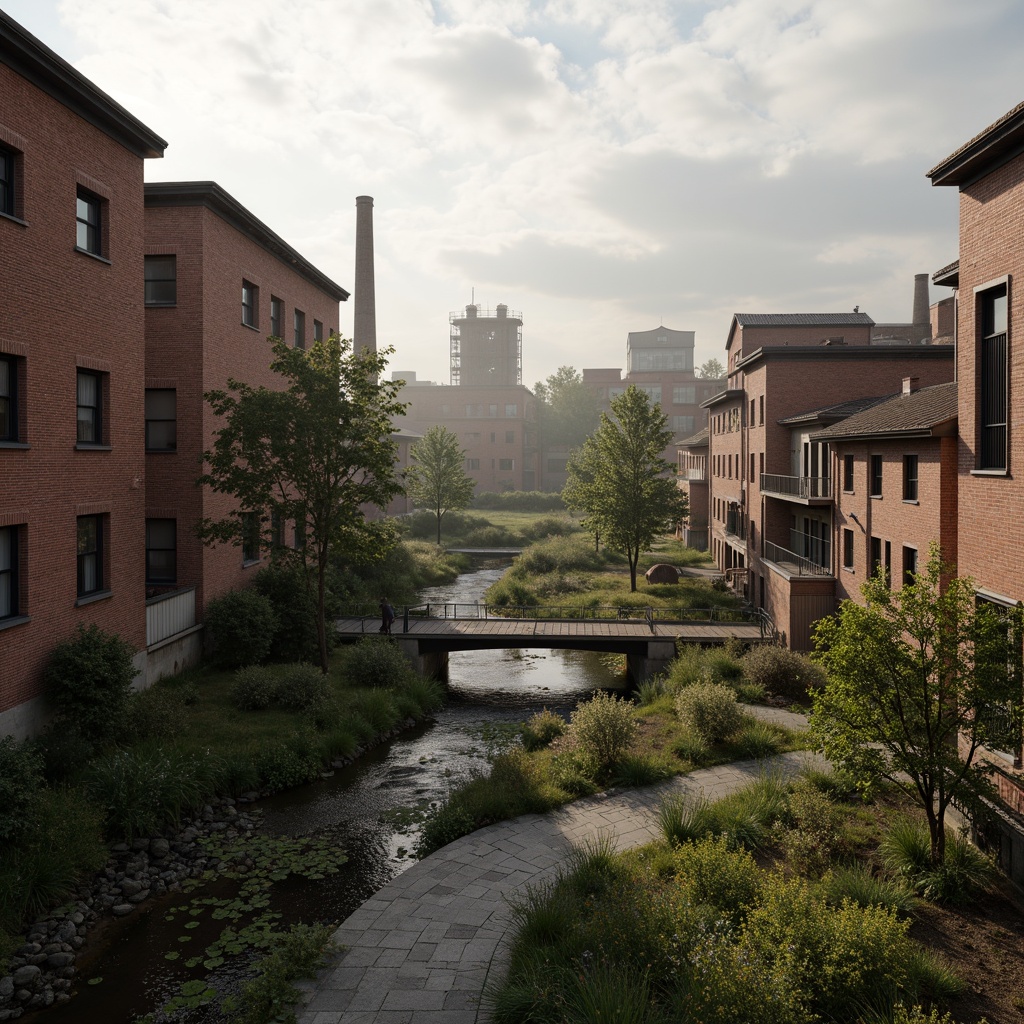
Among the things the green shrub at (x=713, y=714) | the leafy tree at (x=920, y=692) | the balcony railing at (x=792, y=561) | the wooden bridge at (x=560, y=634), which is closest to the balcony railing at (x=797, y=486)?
the balcony railing at (x=792, y=561)

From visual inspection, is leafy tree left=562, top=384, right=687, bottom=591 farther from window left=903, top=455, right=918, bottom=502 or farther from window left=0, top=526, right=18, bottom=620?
window left=0, top=526, right=18, bottom=620

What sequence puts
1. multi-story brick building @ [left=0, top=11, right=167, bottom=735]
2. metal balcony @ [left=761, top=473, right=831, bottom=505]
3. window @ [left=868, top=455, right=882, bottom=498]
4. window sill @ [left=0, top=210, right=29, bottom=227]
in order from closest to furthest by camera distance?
window sill @ [left=0, top=210, right=29, bottom=227]
multi-story brick building @ [left=0, top=11, right=167, bottom=735]
window @ [left=868, top=455, right=882, bottom=498]
metal balcony @ [left=761, top=473, right=831, bottom=505]

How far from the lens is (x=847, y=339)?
42.5m

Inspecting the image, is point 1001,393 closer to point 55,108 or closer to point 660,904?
point 660,904

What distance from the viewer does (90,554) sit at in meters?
16.7

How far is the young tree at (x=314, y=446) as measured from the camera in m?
20.3

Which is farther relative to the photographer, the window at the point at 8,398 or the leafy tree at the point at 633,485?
the leafy tree at the point at 633,485

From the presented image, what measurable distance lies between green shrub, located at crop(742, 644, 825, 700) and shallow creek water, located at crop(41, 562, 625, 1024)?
5289 mm

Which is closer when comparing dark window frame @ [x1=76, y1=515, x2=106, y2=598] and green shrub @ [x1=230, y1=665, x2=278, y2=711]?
dark window frame @ [x1=76, y1=515, x2=106, y2=598]

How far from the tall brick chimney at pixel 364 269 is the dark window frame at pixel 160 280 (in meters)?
31.2

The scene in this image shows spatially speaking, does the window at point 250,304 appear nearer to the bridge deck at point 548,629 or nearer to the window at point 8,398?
the bridge deck at point 548,629

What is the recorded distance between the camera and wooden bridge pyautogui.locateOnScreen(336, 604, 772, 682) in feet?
81.6

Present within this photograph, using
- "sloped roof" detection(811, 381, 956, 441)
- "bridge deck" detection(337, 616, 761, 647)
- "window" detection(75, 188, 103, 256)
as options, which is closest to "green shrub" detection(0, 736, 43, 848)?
"window" detection(75, 188, 103, 256)

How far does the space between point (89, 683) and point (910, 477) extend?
736 inches
